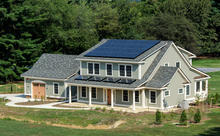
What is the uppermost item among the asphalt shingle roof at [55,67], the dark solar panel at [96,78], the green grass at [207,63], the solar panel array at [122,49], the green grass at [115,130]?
the solar panel array at [122,49]

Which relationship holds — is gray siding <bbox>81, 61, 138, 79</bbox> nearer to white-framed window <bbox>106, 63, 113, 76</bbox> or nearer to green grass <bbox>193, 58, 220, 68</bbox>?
white-framed window <bbox>106, 63, 113, 76</bbox>

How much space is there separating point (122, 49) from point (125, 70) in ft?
9.62

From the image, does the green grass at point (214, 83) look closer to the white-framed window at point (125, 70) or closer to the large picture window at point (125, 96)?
the large picture window at point (125, 96)

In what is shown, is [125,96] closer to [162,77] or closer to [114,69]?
[114,69]

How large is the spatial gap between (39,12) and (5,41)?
32.1 feet

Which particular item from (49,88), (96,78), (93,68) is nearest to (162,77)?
(96,78)

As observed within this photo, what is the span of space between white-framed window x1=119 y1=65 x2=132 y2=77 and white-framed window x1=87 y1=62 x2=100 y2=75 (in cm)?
307

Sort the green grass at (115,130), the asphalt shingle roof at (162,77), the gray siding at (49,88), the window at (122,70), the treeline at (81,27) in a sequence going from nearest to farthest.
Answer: the green grass at (115,130) → the asphalt shingle roof at (162,77) → the window at (122,70) → the gray siding at (49,88) → the treeline at (81,27)

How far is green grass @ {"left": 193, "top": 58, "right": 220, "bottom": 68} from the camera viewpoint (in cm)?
9365

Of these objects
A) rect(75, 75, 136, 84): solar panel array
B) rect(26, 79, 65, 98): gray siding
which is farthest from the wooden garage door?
rect(75, 75, 136, 84): solar panel array

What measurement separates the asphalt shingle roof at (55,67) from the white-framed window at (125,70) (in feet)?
22.8

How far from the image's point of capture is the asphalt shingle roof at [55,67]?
5728cm

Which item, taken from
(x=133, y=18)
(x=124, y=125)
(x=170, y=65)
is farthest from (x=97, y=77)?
(x=133, y=18)

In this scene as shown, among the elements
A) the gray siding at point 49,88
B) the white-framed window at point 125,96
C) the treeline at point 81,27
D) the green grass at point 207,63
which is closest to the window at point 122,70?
the white-framed window at point 125,96
